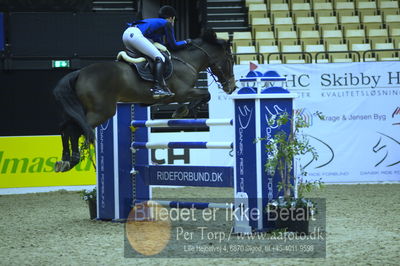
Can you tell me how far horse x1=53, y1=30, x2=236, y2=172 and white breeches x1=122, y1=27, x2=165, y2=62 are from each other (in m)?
0.24

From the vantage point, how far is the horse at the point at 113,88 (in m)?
7.03

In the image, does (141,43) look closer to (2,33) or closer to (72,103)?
(72,103)

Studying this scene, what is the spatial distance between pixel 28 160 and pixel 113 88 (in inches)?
190

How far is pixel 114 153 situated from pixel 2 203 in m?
3.32

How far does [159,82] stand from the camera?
7.56 metres

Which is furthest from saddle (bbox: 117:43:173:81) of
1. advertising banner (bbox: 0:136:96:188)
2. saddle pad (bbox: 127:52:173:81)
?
advertising banner (bbox: 0:136:96:188)

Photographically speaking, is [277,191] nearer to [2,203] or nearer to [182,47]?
[182,47]

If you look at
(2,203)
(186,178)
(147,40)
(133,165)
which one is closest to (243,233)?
(186,178)

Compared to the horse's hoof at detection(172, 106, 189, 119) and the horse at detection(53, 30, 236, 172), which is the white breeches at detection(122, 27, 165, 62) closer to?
the horse at detection(53, 30, 236, 172)

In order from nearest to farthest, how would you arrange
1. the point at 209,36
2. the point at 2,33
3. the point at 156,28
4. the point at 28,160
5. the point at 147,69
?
the point at 147,69
the point at 156,28
the point at 209,36
the point at 2,33
the point at 28,160

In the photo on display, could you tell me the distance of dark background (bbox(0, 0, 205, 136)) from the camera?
38.4 feet

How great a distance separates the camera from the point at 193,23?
18031mm

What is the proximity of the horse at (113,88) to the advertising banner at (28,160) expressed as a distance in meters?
4.33

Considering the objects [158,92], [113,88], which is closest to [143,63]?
[158,92]
